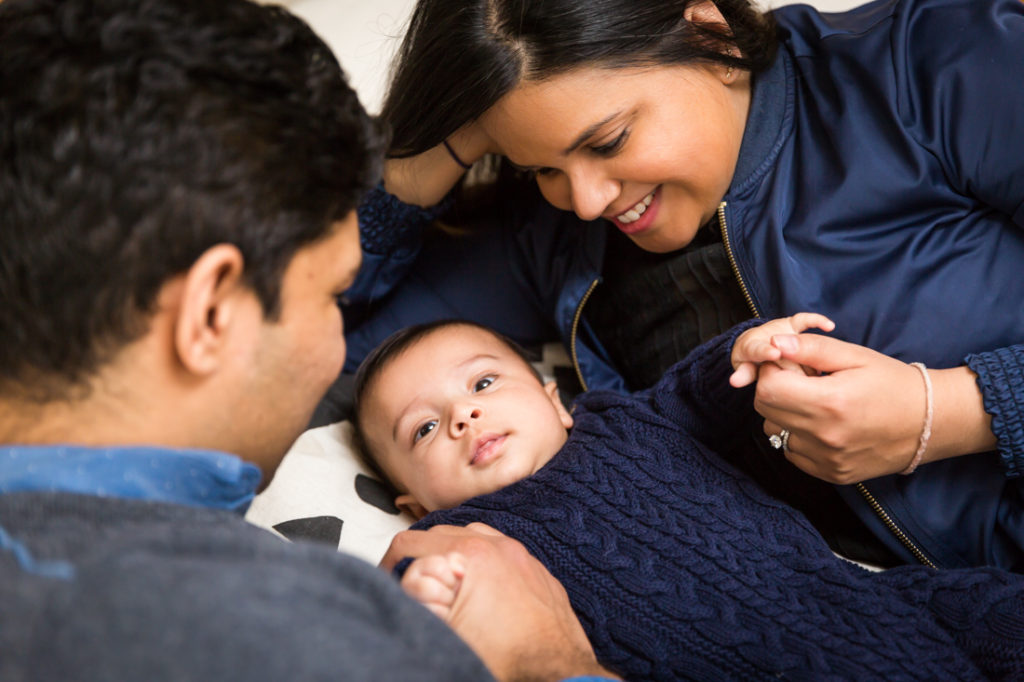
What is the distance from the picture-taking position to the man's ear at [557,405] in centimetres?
148

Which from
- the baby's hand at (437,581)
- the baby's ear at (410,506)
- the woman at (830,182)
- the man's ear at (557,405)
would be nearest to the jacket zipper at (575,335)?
the man's ear at (557,405)

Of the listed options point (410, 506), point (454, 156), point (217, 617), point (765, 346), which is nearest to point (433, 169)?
point (454, 156)

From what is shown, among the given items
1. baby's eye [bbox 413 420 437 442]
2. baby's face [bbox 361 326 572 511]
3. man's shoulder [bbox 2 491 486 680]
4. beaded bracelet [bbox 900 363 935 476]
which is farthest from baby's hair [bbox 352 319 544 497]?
man's shoulder [bbox 2 491 486 680]

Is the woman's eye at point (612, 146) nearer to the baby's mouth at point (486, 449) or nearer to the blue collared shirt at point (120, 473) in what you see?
the baby's mouth at point (486, 449)

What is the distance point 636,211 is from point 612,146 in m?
0.14

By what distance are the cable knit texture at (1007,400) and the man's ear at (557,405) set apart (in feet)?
2.04

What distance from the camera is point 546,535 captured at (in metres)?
1.24

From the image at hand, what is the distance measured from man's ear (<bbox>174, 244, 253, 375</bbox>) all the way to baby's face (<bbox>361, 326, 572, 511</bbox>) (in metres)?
0.58

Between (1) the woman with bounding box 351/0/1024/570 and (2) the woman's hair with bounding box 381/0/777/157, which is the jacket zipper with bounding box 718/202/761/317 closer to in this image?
(1) the woman with bounding box 351/0/1024/570

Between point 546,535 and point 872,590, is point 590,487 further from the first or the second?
point 872,590

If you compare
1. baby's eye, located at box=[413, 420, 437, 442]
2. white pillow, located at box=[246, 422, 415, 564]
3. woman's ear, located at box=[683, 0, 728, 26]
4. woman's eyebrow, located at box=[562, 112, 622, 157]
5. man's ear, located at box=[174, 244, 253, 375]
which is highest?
woman's ear, located at box=[683, 0, 728, 26]

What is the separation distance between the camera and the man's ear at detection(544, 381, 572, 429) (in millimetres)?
1484

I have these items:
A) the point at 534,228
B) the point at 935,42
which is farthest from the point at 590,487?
the point at 935,42

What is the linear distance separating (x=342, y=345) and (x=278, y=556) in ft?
1.10
